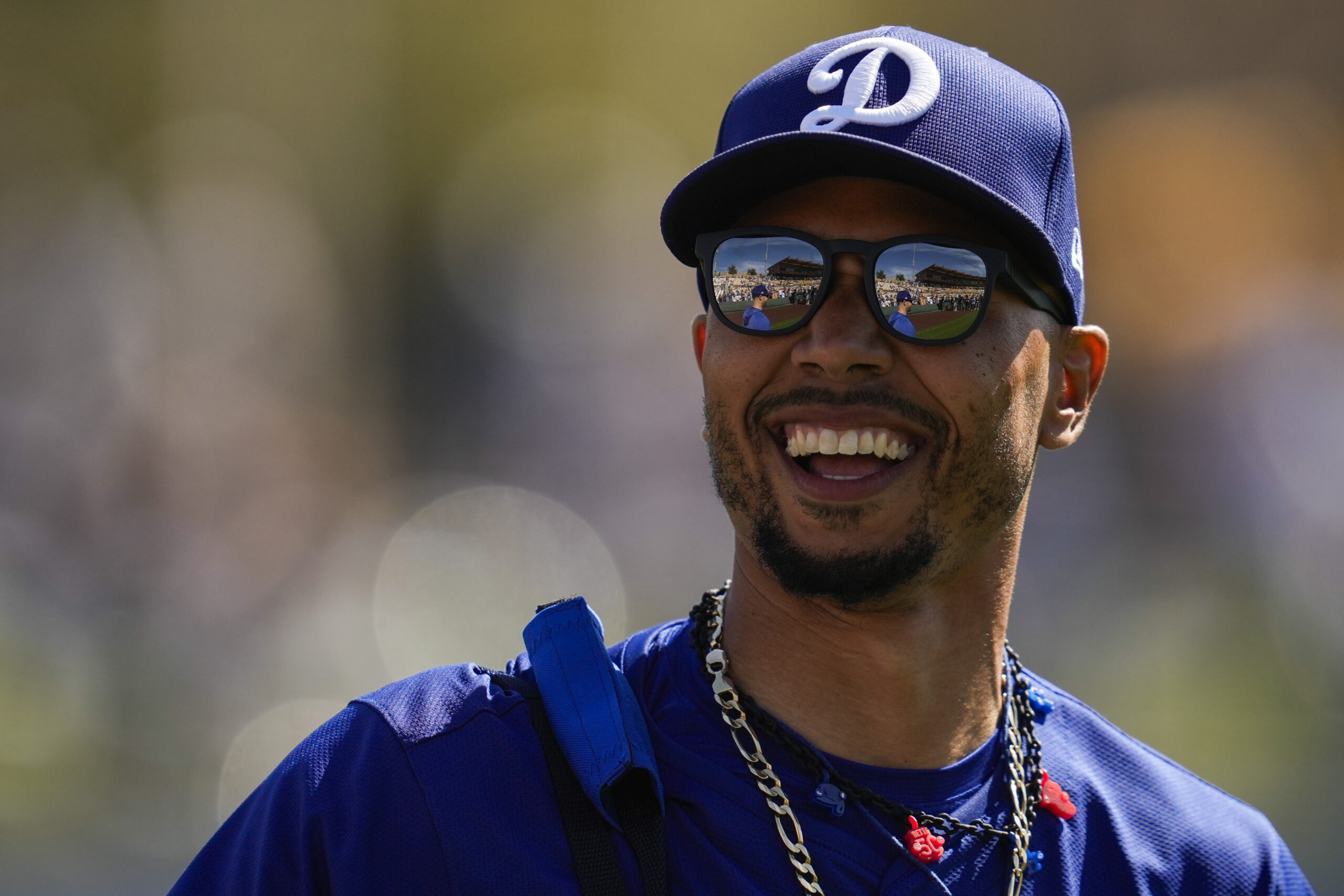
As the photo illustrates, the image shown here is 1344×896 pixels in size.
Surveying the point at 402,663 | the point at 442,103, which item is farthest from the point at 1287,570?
the point at 442,103

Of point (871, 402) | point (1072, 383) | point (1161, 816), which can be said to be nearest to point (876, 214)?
point (871, 402)

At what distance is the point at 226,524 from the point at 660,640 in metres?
5.51

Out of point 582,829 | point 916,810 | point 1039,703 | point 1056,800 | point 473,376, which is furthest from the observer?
point 473,376

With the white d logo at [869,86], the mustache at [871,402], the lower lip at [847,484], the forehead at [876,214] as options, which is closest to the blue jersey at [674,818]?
the lower lip at [847,484]

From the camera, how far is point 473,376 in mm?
8266

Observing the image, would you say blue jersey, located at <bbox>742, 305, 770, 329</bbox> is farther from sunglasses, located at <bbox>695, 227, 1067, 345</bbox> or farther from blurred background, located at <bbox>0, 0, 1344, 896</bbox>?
blurred background, located at <bbox>0, 0, 1344, 896</bbox>

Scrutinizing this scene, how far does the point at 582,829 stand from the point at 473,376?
6852 mm

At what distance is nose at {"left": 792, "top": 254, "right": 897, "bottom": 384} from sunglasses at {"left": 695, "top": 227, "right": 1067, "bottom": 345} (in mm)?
17

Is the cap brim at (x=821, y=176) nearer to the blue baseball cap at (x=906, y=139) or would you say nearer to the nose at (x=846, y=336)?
the blue baseball cap at (x=906, y=139)

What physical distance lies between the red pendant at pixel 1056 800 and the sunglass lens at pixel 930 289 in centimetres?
79

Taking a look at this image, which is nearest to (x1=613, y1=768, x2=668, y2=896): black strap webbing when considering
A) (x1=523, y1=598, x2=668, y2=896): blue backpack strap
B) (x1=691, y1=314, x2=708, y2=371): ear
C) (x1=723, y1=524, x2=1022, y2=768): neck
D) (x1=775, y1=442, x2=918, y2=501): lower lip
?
(x1=523, y1=598, x2=668, y2=896): blue backpack strap

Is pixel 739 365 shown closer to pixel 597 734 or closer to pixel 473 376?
pixel 597 734

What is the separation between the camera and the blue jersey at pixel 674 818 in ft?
5.21

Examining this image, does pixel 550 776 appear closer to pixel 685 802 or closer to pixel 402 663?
pixel 685 802
